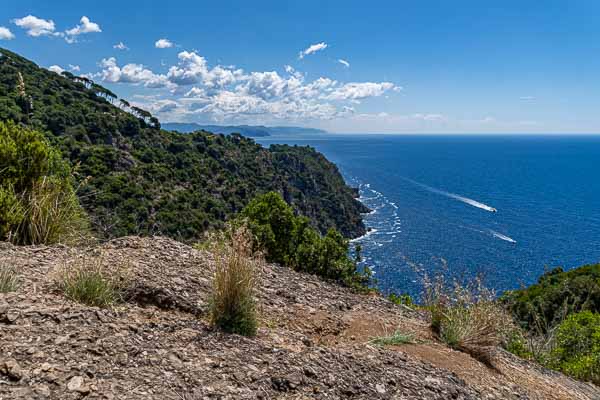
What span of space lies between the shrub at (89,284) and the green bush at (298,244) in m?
3.14

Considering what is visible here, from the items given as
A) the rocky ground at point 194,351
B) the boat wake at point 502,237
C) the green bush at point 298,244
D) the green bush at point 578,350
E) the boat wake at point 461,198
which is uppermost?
the rocky ground at point 194,351

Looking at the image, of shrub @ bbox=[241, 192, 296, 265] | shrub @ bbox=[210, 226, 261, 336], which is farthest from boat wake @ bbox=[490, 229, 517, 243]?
shrub @ bbox=[210, 226, 261, 336]

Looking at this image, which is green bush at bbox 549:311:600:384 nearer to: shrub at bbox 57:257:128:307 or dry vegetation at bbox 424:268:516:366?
dry vegetation at bbox 424:268:516:366

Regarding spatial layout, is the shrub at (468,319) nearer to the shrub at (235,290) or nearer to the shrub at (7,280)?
the shrub at (235,290)

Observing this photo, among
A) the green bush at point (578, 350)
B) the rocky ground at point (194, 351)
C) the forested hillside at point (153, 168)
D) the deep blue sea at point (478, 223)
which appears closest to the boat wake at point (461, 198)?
the deep blue sea at point (478, 223)

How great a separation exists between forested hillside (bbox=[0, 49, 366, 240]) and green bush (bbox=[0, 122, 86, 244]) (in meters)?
0.75

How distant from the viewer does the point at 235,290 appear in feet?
11.4

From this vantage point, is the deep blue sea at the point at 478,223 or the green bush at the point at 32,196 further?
the deep blue sea at the point at 478,223

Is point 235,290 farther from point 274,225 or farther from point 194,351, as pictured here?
point 274,225

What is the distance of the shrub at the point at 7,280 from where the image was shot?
336cm

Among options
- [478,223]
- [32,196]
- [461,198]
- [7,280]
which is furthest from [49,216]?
[461,198]

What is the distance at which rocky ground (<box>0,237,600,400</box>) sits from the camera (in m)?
2.47

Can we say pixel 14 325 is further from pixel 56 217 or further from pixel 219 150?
pixel 219 150

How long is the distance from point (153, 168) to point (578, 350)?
34022 millimetres
